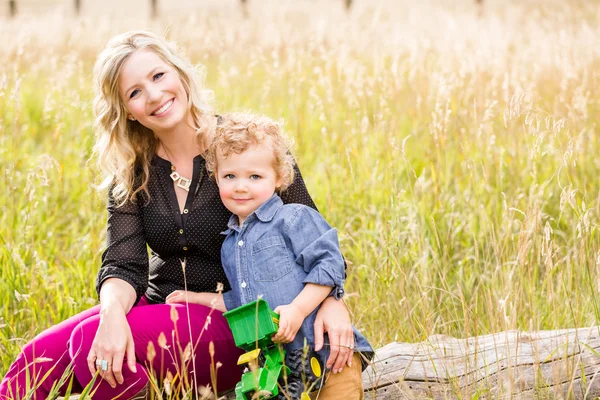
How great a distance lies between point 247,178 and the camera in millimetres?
2291

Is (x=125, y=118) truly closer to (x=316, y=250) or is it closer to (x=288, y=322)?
(x=316, y=250)

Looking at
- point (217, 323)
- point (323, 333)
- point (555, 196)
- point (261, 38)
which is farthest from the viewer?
point (261, 38)

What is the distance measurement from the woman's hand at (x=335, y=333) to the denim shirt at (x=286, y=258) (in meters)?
0.03

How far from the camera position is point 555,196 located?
382 centimetres

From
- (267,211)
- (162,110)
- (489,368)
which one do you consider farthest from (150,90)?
(489,368)

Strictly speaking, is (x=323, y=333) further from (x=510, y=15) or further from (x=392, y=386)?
(x=510, y=15)

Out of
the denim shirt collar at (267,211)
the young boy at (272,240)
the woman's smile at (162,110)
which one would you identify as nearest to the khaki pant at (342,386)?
the young boy at (272,240)

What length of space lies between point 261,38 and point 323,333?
19.4 feet

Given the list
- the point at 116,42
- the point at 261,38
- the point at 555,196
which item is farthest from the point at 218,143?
the point at 261,38

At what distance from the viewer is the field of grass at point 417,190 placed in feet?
8.86

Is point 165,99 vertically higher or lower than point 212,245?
higher

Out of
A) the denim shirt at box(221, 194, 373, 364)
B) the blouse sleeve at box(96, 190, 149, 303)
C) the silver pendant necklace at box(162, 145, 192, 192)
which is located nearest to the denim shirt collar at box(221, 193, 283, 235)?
the denim shirt at box(221, 194, 373, 364)

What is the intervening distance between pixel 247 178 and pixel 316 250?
0.33 metres

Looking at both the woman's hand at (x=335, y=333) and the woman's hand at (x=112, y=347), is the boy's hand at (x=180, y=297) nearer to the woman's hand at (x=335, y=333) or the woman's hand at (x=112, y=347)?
the woman's hand at (x=112, y=347)
